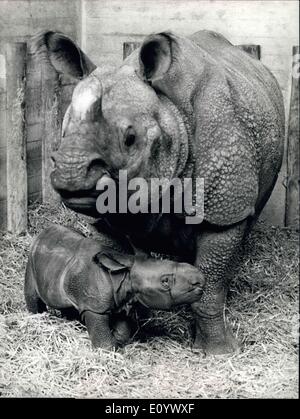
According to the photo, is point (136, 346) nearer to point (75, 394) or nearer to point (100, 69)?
point (75, 394)

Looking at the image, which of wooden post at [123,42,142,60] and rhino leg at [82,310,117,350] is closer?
rhino leg at [82,310,117,350]

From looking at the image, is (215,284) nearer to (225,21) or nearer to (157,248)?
(157,248)

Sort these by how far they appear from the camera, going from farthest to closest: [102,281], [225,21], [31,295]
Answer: [225,21] < [31,295] < [102,281]

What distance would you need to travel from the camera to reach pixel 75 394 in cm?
409

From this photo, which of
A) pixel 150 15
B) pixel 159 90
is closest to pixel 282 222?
pixel 150 15

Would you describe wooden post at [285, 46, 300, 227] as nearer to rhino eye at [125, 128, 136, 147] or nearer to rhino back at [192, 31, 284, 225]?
rhino back at [192, 31, 284, 225]

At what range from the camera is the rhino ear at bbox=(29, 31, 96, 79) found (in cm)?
434

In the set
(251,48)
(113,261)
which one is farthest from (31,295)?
(251,48)

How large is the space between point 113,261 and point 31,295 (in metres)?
0.78

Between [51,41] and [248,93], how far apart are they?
3.34ft

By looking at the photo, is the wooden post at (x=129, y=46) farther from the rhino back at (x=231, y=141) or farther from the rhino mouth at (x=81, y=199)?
the rhino mouth at (x=81, y=199)

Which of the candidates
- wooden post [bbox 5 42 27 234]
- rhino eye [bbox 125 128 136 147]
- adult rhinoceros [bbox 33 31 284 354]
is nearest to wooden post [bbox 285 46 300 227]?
adult rhinoceros [bbox 33 31 284 354]

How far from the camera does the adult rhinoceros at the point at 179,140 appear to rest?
3822 mm

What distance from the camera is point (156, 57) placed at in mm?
4098
